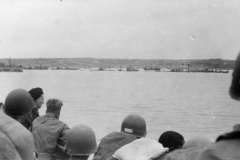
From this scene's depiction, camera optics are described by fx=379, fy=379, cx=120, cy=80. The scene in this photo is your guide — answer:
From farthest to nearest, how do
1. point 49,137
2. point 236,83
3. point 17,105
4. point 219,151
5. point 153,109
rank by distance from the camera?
point 153,109 < point 49,137 < point 17,105 < point 236,83 < point 219,151

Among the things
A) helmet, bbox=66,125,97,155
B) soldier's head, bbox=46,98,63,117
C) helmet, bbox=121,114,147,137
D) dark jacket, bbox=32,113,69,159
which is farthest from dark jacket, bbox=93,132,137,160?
soldier's head, bbox=46,98,63,117

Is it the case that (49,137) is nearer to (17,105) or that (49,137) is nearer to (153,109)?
(17,105)

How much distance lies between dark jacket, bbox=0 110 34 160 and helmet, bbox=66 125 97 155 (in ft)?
1.25

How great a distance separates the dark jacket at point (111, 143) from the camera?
12.3 feet

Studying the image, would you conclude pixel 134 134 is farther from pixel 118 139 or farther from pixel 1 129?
pixel 1 129

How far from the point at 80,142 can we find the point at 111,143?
0.52m

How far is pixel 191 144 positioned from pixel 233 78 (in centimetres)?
186

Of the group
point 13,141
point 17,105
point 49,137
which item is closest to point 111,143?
point 17,105

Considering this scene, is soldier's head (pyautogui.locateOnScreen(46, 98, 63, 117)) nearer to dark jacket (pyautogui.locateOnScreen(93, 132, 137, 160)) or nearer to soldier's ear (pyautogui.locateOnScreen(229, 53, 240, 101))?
dark jacket (pyautogui.locateOnScreen(93, 132, 137, 160))

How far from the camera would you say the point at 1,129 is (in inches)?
119

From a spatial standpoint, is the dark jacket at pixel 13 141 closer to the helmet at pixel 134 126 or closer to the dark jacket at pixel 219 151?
the helmet at pixel 134 126

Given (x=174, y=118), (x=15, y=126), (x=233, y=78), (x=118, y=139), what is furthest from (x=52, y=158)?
(x=174, y=118)

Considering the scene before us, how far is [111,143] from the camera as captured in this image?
3.81 m

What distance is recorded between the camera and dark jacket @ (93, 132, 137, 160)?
148 inches
